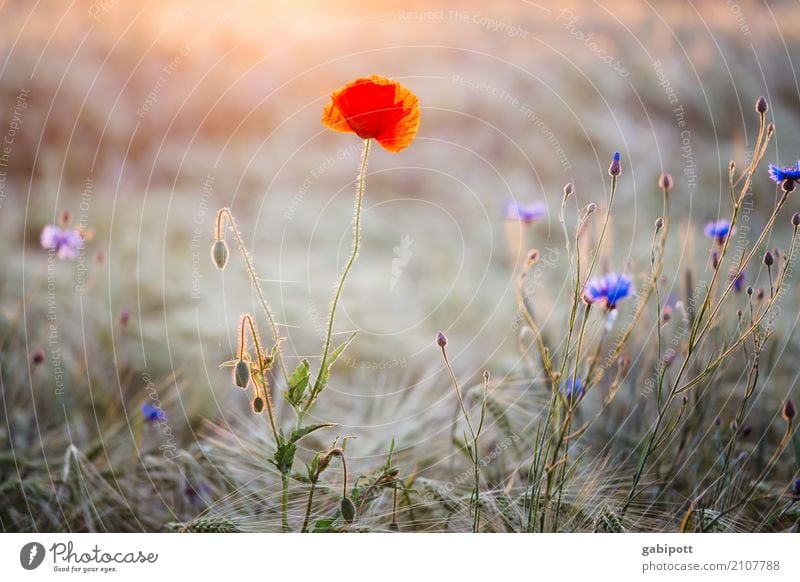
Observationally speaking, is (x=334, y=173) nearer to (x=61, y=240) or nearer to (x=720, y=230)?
(x=61, y=240)

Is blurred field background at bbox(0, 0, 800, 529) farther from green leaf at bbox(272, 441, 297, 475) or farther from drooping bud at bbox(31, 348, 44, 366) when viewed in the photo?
green leaf at bbox(272, 441, 297, 475)

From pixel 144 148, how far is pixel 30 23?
279 millimetres

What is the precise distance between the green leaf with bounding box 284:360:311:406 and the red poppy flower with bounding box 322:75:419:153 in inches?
9.3

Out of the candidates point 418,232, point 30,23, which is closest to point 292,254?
point 418,232

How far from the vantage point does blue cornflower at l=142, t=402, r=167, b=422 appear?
3.46ft

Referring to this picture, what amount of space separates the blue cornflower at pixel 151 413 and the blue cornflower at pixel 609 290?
1.85 ft

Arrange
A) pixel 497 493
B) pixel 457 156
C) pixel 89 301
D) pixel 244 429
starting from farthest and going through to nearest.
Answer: pixel 457 156 → pixel 89 301 → pixel 244 429 → pixel 497 493

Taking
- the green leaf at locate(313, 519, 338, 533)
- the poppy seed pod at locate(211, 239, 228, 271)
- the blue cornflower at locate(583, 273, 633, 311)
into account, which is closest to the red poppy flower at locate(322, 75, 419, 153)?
the poppy seed pod at locate(211, 239, 228, 271)

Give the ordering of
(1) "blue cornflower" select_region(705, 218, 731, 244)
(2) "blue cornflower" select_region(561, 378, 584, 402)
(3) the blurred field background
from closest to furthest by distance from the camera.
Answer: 1. (2) "blue cornflower" select_region(561, 378, 584, 402)
2. (1) "blue cornflower" select_region(705, 218, 731, 244)
3. (3) the blurred field background

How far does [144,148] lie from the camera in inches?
57.0

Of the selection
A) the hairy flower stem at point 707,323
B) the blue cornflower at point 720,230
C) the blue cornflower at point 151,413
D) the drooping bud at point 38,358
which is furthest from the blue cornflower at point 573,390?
the drooping bud at point 38,358

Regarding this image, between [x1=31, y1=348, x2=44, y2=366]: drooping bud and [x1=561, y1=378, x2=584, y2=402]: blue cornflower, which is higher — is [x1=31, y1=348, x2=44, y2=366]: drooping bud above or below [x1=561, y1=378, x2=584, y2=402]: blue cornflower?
above

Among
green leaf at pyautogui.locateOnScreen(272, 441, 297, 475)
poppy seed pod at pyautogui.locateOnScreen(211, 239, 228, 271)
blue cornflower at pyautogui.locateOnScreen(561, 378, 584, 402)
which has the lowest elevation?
green leaf at pyautogui.locateOnScreen(272, 441, 297, 475)
